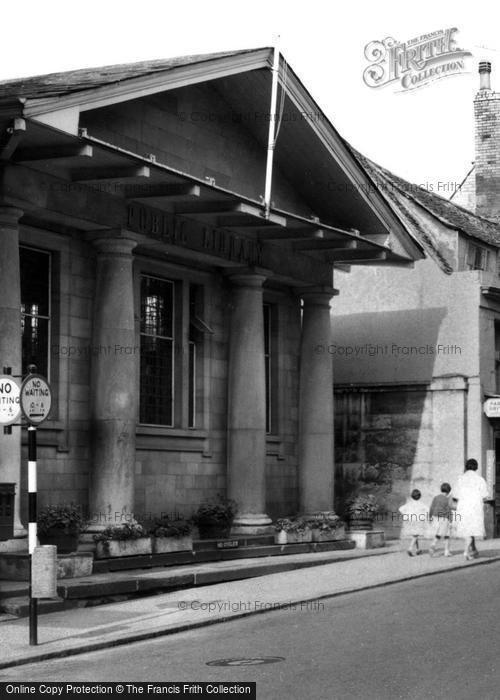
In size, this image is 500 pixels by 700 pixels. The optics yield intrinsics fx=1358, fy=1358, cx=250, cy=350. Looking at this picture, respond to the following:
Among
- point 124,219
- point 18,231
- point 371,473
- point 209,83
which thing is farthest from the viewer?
point 371,473

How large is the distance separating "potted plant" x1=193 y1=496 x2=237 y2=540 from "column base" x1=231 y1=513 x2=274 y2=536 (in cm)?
47

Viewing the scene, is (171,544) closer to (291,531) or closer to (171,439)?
(171,439)

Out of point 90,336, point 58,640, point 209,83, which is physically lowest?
point 58,640

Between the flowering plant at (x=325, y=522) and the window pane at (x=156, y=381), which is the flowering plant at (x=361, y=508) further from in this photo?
the window pane at (x=156, y=381)

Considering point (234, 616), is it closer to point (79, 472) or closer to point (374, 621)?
point (374, 621)

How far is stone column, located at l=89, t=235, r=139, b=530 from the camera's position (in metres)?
21.3

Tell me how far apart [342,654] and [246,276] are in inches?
505

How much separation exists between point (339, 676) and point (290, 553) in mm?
13172

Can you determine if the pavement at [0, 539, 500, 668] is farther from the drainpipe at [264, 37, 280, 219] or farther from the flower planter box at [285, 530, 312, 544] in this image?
the drainpipe at [264, 37, 280, 219]

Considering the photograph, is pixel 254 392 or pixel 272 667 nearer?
pixel 272 667

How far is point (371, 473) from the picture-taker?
32.1 metres

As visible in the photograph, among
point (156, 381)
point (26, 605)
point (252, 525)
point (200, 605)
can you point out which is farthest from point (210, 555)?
point (26, 605)

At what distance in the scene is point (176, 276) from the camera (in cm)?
2433

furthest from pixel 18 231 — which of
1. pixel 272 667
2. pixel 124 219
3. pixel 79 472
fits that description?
pixel 272 667
